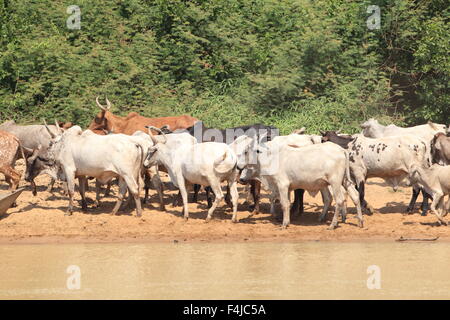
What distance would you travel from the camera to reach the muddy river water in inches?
401

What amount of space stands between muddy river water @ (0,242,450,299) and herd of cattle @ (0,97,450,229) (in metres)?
1.30

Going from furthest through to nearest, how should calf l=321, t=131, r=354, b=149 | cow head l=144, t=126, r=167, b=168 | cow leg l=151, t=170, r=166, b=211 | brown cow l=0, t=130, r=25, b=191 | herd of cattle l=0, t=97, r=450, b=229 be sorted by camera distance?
brown cow l=0, t=130, r=25, b=191, calf l=321, t=131, r=354, b=149, cow leg l=151, t=170, r=166, b=211, cow head l=144, t=126, r=167, b=168, herd of cattle l=0, t=97, r=450, b=229

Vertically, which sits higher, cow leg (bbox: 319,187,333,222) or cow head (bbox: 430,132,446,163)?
cow head (bbox: 430,132,446,163)

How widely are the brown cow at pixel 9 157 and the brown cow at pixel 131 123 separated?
7.99 ft

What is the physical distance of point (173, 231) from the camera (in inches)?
555

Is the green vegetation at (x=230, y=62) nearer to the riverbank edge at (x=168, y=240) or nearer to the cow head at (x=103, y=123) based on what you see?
the cow head at (x=103, y=123)

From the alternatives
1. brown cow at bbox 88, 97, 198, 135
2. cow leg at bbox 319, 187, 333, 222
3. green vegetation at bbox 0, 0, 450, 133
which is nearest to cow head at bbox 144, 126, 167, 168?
brown cow at bbox 88, 97, 198, 135

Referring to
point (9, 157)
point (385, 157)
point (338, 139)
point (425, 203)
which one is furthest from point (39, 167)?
point (425, 203)

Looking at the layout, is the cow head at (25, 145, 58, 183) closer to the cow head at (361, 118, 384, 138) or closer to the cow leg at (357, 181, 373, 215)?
the cow leg at (357, 181, 373, 215)

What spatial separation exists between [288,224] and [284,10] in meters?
12.3

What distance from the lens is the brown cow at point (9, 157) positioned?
16094mm

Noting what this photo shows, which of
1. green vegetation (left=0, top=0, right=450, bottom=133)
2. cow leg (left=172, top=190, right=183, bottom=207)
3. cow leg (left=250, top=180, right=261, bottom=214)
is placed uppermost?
green vegetation (left=0, top=0, right=450, bottom=133)

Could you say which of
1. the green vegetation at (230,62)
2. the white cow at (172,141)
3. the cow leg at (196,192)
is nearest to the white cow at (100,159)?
the white cow at (172,141)
